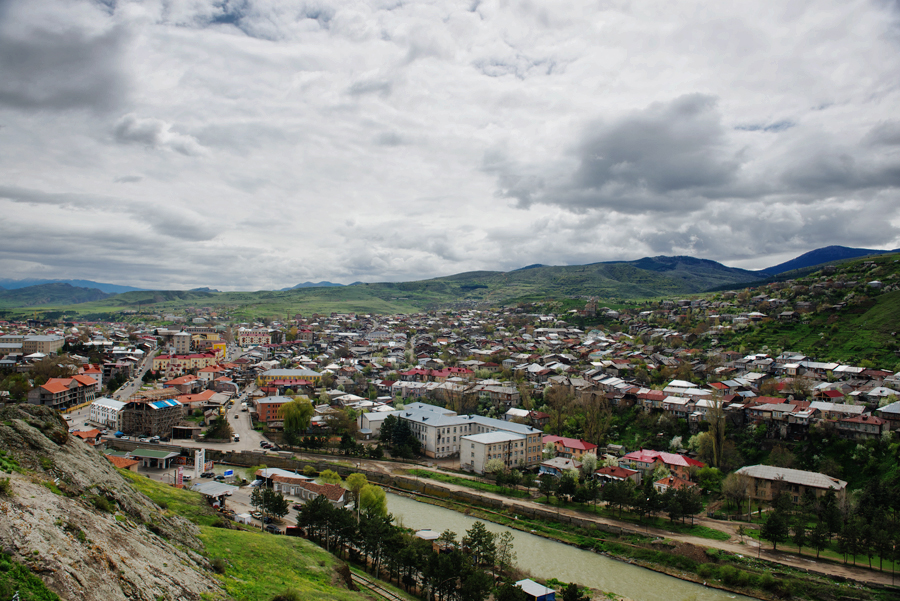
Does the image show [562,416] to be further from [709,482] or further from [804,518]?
[804,518]

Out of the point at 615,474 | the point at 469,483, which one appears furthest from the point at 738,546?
the point at 469,483

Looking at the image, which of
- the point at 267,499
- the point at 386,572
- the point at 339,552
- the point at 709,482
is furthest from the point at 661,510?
the point at 267,499

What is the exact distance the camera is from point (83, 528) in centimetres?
945

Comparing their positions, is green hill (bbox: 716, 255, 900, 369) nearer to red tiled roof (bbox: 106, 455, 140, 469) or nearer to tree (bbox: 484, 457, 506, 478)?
tree (bbox: 484, 457, 506, 478)

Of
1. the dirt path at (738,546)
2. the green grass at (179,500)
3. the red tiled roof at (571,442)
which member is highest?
the green grass at (179,500)

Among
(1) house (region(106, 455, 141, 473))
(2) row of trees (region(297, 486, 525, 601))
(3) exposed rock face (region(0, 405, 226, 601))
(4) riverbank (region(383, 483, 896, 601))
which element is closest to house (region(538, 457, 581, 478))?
(4) riverbank (region(383, 483, 896, 601))

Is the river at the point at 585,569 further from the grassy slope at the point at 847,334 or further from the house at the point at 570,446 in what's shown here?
the grassy slope at the point at 847,334

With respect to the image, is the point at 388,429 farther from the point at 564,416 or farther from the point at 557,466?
the point at 564,416

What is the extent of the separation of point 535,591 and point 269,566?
10174mm

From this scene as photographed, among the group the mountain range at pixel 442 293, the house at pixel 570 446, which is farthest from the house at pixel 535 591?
the mountain range at pixel 442 293

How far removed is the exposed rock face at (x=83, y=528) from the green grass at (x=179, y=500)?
16.0ft

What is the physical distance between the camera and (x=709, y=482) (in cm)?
2956

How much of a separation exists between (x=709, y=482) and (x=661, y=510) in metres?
4.73

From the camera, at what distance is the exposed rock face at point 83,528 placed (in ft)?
25.7
